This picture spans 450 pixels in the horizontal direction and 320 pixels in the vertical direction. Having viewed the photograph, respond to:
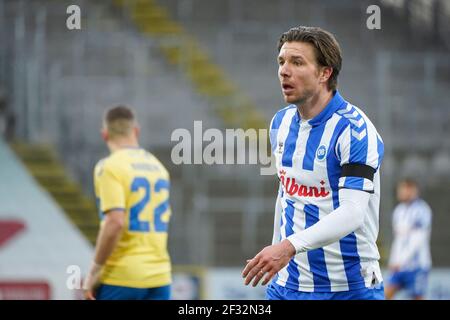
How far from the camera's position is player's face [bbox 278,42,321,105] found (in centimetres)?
377

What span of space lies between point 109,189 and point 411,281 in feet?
21.5

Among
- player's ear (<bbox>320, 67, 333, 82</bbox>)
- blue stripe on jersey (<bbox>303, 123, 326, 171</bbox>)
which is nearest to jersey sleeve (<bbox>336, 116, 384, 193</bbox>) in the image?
A: blue stripe on jersey (<bbox>303, 123, 326, 171</bbox>)

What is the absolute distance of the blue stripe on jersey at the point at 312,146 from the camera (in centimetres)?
387

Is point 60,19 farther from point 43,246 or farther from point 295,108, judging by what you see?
point 295,108

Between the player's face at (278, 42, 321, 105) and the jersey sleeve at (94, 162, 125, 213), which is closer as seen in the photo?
the player's face at (278, 42, 321, 105)

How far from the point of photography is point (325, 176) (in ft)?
12.6

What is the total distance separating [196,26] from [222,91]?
1.21m

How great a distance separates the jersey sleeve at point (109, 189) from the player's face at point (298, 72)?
1.89 m

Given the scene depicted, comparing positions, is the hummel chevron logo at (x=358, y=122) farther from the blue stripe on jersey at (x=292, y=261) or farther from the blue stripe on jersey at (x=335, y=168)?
the blue stripe on jersey at (x=292, y=261)

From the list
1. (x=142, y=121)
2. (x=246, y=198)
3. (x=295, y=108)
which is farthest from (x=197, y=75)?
Result: (x=295, y=108)

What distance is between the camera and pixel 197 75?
14273 mm

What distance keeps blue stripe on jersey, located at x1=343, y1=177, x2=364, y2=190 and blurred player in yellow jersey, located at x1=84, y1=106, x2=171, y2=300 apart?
79.0 inches

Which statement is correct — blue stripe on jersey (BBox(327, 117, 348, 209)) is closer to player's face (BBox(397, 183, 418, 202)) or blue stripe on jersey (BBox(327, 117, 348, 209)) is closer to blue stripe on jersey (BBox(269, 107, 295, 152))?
blue stripe on jersey (BBox(269, 107, 295, 152))
